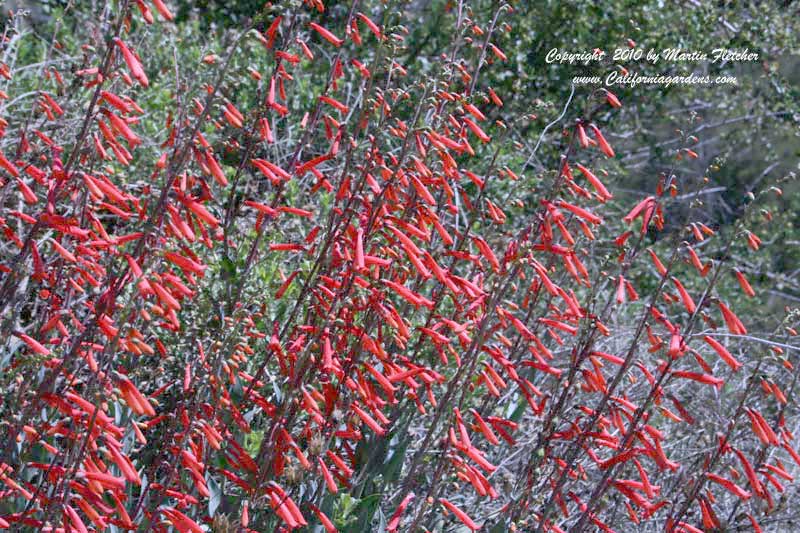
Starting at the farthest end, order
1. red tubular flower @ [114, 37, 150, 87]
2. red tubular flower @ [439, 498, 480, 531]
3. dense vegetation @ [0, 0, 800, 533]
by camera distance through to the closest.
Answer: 1. red tubular flower @ [439, 498, 480, 531]
2. dense vegetation @ [0, 0, 800, 533]
3. red tubular flower @ [114, 37, 150, 87]

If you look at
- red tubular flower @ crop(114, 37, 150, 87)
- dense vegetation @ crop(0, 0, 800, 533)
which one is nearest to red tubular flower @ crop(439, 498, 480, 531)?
dense vegetation @ crop(0, 0, 800, 533)

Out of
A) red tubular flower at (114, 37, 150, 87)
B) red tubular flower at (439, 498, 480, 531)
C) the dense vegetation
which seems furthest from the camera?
red tubular flower at (439, 498, 480, 531)

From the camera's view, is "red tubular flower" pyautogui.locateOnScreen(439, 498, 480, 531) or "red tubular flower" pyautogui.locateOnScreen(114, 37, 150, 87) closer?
"red tubular flower" pyautogui.locateOnScreen(114, 37, 150, 87)

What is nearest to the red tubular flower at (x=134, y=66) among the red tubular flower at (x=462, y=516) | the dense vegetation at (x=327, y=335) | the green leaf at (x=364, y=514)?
the dense vegetation at (x=327, y=335)

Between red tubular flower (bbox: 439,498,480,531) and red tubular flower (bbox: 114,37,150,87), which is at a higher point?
red tubular flower (bbox: 114,37,150,87)

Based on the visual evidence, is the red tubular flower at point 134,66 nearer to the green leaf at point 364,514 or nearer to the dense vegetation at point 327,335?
the dense vegetation at point 327,335

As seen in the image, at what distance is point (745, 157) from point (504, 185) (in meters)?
9.58

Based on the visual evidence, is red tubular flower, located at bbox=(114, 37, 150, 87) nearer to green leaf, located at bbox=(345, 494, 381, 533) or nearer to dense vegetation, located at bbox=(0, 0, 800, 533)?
dense vegetation, located at bbox=(0, 0, 800, 533)

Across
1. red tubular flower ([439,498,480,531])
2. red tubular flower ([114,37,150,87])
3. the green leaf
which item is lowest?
the green leaf

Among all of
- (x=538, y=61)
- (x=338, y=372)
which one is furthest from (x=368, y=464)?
(x=538, y=61)

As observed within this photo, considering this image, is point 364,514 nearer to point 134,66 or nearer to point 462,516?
point 462,516

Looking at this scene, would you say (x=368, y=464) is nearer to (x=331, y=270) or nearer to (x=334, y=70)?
(x=331, y=270)

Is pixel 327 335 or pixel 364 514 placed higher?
pixel 327 335

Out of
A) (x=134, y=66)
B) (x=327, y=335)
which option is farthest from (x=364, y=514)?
(x=134, y=66)
